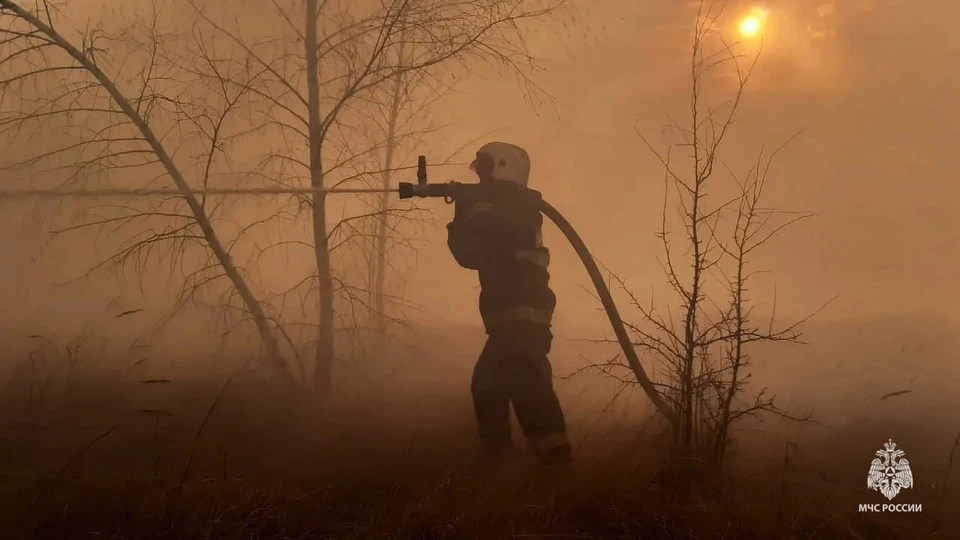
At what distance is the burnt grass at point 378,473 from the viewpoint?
1606 millimetres

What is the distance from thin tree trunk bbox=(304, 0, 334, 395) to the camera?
1.89m

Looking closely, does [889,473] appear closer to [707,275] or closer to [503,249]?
[707,275]

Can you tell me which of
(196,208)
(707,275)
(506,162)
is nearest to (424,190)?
(506,162)

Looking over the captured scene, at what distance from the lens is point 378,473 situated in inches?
68.8

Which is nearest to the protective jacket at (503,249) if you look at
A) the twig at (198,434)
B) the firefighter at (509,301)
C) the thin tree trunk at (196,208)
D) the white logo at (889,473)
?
the firefighter at (509,301)

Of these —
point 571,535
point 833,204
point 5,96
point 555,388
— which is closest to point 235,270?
point 5,96

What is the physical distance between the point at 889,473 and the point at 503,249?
1301 mm

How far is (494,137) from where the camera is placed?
1855 mm

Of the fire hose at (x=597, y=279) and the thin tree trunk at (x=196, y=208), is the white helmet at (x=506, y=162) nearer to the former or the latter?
the fire hose at (x=597, y=279)

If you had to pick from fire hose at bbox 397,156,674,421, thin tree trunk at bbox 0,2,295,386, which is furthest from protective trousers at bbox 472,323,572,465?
thin tree trunk at bbox 0,2,295,386

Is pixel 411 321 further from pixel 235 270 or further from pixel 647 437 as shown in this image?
pixel 647 437

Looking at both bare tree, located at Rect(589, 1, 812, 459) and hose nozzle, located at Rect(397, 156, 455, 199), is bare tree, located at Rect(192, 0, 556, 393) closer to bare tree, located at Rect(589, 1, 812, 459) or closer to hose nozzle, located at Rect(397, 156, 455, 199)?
hose nozzle, located at Rect(397, 156, 455, 199)

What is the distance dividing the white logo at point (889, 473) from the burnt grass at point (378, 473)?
24 millimetres

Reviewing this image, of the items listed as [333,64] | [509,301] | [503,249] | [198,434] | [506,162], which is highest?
[333,64]
